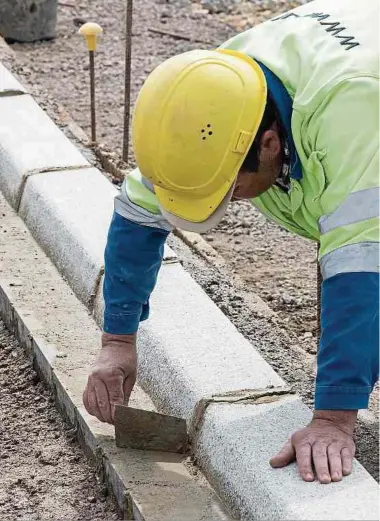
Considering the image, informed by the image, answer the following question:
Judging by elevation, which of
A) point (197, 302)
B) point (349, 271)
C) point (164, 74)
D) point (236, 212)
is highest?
point (164, 74)

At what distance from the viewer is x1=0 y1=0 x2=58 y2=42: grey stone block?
24.2 ft

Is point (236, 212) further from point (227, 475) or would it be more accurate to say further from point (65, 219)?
point (227, 475)

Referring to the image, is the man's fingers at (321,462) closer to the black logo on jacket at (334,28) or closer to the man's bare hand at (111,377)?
the man's bare hand at (111,377)

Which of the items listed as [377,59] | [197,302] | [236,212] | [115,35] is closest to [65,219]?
[197,302]

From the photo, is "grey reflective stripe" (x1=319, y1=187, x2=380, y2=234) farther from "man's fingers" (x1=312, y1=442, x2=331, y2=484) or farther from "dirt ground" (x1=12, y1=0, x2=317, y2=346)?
"dirt ground" (x1=12, y1=0, x2=317, y2=346)

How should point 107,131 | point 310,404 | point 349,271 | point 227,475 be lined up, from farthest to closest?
point 107,131 → point 310,404 → point 227,475 → point 349,271

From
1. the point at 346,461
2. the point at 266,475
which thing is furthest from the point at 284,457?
the point at 346,461

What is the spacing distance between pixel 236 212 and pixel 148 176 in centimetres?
251

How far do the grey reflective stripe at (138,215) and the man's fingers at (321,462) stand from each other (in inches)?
33.9

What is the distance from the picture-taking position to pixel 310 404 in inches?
144

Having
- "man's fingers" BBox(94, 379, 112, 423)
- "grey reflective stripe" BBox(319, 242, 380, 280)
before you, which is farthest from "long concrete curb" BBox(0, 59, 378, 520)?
"grey reflective stripe" BBox(319, 242, 380, 280)

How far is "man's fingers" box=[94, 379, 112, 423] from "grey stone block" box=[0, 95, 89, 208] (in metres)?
1.64

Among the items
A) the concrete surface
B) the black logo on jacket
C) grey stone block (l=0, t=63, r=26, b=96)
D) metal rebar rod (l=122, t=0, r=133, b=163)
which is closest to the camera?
the black logo on jacket

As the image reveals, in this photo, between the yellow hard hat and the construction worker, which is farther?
the yellow hard hat
